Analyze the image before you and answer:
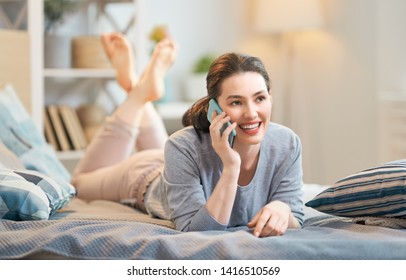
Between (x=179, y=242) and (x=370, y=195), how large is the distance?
1.51 feet

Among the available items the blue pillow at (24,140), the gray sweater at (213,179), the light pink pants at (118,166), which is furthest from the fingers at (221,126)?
the blue pillow at (24,140)

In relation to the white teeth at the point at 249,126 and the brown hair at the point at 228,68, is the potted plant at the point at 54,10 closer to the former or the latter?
the brown hair at the point at 228,68

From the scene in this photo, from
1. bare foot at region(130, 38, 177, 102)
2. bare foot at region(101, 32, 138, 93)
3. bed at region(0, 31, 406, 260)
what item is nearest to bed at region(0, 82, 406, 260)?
bed at region(0, 31, 406, 260)

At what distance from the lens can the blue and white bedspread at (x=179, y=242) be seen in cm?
144

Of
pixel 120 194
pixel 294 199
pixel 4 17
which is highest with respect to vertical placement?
pixel 4 17

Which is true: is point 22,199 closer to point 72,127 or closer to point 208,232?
point 208,232

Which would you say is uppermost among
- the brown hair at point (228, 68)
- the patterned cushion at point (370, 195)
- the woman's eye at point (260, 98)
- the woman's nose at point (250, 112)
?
the brown hair at point (228, 68)

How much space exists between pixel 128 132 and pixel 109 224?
0.92 m

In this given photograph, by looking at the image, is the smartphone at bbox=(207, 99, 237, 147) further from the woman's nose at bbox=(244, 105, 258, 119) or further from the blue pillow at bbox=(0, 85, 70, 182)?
the blue pillow at bbox=(0, 85, 70, 182)

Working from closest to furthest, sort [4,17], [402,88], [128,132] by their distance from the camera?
[128,132] < [4,17] < [402,88]

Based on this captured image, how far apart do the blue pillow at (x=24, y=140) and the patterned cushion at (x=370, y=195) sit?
0.94m
